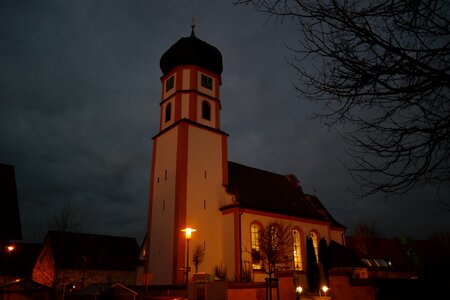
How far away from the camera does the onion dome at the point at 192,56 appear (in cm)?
2986

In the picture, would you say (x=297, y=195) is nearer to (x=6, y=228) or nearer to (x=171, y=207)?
(x=171, y=207)

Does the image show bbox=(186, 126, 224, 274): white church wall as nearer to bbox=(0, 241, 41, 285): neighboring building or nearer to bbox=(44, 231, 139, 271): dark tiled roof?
bbox=(44, 231, 139, 271): dark tiled roof

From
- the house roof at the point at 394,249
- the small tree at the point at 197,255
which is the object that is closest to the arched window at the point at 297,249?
the small tree at the point at 197,255

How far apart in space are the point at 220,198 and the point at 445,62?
77.8 ft

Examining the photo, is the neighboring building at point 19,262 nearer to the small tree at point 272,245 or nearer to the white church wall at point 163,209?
the white church wall at point 163,209

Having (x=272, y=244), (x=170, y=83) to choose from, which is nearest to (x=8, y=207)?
(x=272, y=244)

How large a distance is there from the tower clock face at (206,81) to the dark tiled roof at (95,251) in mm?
19508

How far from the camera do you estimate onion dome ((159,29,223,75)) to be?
29.9m

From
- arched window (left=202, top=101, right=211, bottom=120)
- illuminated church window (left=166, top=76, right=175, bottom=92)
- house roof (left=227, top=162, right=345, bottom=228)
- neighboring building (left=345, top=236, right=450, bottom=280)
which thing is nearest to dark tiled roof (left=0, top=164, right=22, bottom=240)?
house roof (left=227, top=162, right=345, bottom=228)

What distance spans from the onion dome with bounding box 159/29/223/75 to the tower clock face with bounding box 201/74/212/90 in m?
0.75

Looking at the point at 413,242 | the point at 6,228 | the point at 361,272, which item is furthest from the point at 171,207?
the point at 413,242

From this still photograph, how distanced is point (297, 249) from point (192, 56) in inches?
693

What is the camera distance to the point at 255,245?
87.0ft

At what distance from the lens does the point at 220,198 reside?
1087 inches
